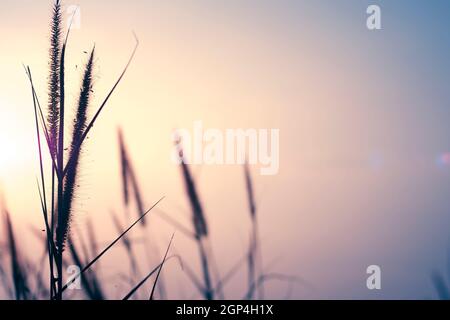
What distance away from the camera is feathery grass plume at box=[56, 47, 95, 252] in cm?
101

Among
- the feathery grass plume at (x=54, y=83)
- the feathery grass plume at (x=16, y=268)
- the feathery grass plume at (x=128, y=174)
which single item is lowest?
the feathery grass plume at (x=16, y=268)

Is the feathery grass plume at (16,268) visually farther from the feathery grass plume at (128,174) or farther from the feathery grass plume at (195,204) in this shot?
the feathery grass plume at (195,204)

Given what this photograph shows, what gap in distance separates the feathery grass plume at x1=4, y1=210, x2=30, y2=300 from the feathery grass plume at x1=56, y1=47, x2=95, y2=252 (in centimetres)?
41

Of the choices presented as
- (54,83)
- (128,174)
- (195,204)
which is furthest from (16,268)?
(54,83)

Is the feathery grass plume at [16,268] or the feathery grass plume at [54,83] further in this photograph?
the feathery grass plume at [16,268]

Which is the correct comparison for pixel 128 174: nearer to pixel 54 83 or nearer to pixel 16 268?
pixel 16 268

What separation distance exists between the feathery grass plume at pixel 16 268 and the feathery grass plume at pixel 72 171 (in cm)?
41

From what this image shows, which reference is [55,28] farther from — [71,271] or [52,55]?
[71,271]

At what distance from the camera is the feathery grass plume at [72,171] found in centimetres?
101

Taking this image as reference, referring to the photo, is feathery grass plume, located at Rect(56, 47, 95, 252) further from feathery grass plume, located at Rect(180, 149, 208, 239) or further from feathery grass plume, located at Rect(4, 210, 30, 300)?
feathery grass plume, located at Rect(180, 149, 208, 239)

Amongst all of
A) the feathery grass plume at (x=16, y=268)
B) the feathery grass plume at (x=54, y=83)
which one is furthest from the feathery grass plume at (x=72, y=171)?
the feathery grass plume at (x=16, y=268)

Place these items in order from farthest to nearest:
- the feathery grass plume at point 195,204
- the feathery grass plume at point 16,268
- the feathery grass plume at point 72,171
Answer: the feathery grass plume at point 195,204
the feathery grass plume at point 16,268
the feathery grass plume at point 72,171

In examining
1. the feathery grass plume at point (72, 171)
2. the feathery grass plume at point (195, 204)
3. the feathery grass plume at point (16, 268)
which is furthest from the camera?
the feathery grass plume at point (195, 204)
